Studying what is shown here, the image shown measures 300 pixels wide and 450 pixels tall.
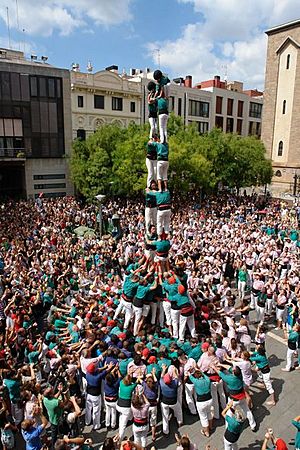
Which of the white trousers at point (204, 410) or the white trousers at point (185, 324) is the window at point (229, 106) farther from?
the white trousers at point (204, 410)

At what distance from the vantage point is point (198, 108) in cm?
5062

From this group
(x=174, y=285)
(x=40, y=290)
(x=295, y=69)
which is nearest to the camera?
(x=174, y=285)

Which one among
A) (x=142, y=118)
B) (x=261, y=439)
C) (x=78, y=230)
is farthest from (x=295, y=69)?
(x=261, y=439)

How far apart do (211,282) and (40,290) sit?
20.2 ft

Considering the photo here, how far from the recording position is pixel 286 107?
4300 cm

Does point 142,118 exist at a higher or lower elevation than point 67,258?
higher

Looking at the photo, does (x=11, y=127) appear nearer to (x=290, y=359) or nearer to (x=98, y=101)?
(x=98, y=101)

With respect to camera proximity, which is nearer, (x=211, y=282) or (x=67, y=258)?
(x=211, y=282)

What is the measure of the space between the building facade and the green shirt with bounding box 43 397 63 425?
97.8 feet

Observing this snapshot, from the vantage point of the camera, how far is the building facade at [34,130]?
32.6 m

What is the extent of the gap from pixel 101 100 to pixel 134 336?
110 ft

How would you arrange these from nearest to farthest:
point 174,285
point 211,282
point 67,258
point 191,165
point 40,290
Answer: point 174,285 → point 40,290 → point 211,282 → point 67,258 → point 191,165

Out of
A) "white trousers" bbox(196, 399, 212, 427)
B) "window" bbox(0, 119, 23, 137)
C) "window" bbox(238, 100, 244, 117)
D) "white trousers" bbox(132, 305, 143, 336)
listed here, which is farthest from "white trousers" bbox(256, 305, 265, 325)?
"window" bbox(238, 100, 244, 117)

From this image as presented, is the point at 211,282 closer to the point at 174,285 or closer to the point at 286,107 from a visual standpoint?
the point at 174,285
